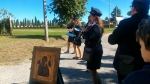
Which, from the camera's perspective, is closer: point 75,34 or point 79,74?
point 79,74

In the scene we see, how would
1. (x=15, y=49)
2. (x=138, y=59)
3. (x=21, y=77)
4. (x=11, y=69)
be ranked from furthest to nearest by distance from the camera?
(x=15, y=49)
(x=11, y=69)
(x=21, y=77)
(x=138, y=59)

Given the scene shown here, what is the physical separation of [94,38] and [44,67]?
3.48ft

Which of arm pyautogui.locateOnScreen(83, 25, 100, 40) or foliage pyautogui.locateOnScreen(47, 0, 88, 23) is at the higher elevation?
foliage pyautogui.locateOnScreen(47, 0, 88, 23)

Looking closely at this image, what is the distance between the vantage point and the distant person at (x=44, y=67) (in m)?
3.46

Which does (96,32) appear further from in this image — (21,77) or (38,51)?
(21,77)

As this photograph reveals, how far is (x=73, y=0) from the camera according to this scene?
640 inches

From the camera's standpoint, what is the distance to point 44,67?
351cm

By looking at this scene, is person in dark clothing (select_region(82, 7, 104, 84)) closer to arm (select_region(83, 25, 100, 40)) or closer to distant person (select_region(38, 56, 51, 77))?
arm (select_region(83, 25, 100, 40))

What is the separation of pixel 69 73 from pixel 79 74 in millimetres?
310

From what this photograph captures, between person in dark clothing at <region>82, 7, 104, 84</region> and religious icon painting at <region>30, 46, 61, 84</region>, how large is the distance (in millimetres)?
717

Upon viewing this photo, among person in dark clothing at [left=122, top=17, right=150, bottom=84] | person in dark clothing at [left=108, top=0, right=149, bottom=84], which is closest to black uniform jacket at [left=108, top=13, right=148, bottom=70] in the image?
person in dark clothing at [left=108, top=0, right=149, bottom=84]

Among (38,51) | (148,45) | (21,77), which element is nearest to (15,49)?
(21,77)

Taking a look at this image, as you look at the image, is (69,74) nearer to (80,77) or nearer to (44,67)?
(80,77)

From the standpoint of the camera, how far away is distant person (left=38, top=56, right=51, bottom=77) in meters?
3.46
